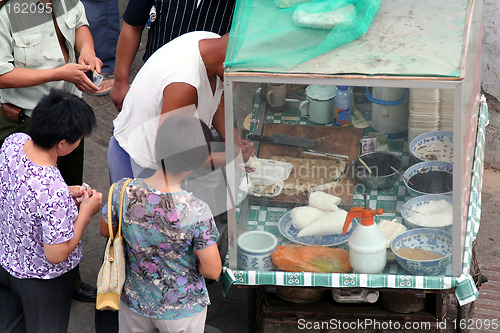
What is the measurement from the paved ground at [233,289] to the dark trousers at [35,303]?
0.62 metres

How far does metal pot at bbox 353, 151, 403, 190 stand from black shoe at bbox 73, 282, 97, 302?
5.31 ft

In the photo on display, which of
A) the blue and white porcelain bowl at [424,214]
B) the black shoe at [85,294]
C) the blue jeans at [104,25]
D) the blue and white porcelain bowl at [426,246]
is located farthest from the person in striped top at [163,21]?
the blue jeans at [104,25]

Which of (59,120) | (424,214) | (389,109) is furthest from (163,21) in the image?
(424,214)

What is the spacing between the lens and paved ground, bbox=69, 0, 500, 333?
360 centimetres

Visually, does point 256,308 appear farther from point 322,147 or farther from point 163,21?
point 163,21

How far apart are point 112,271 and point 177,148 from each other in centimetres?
57

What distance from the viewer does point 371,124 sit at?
12.0ft

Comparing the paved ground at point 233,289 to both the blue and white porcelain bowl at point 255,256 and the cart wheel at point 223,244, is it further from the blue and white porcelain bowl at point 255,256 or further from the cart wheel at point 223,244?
the blue and white porcelain bowl at point 255,256

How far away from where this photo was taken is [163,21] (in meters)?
3.68

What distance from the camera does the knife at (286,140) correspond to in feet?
11.6

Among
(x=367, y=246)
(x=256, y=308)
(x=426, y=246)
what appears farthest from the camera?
(x=256, y=308)

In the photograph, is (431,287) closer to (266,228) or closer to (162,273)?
(266,228)

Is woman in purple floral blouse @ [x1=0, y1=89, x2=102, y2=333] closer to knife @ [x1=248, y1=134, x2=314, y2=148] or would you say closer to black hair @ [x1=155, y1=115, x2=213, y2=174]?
black hair @ [x1=155, y1=115, x2=213, y2=174]

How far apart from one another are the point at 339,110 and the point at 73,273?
1.68 meters
